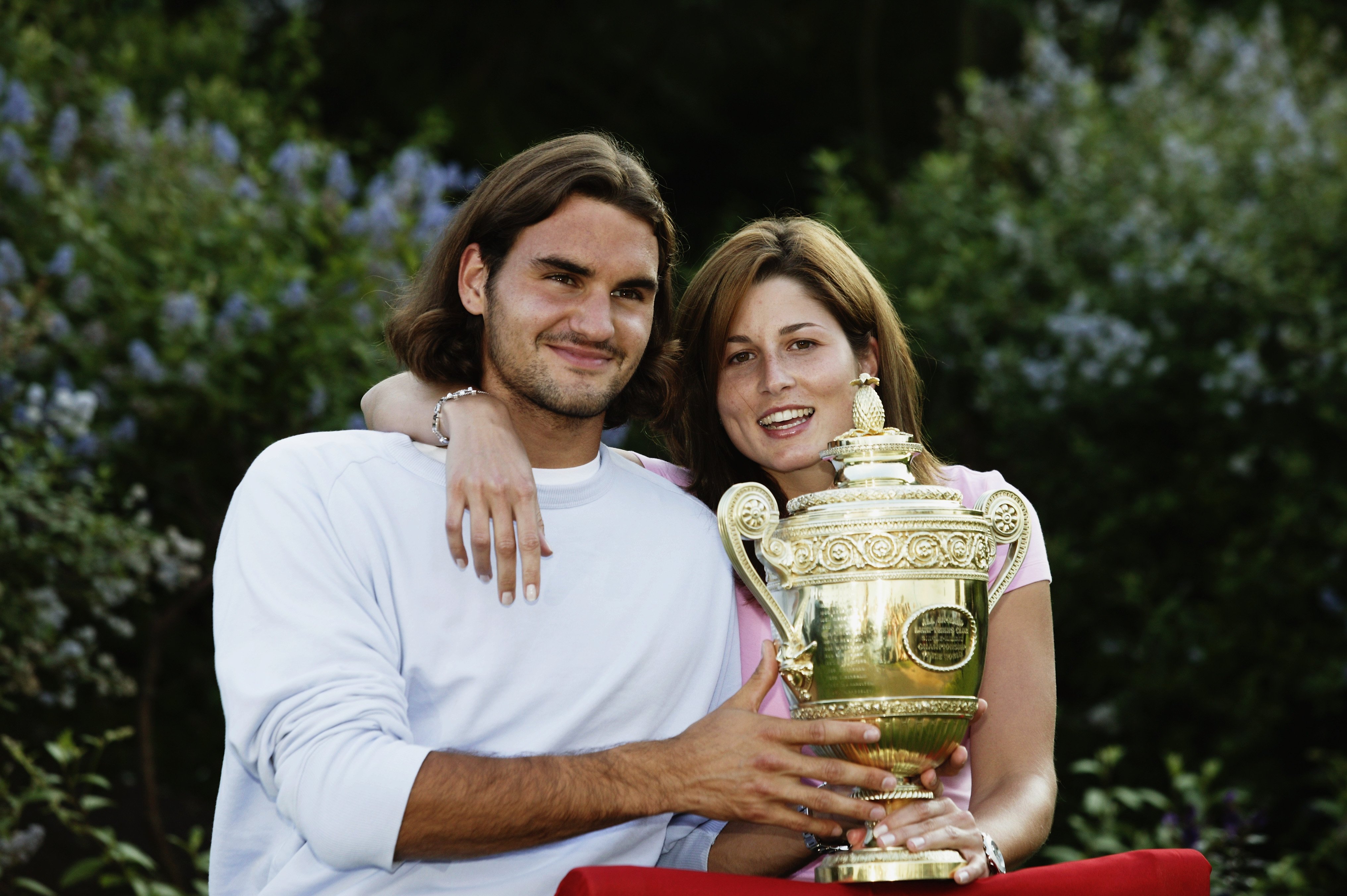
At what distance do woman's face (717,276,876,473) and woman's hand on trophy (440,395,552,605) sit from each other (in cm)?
59

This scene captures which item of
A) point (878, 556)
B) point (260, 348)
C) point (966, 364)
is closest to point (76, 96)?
point (260, 348)

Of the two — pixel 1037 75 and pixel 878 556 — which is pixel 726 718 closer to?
pixel 878 556

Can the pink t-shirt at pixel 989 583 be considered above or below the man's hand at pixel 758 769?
above

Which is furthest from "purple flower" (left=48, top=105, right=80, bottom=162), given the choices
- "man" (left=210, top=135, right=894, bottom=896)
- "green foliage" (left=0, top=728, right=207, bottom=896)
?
"man" (left=210, top=135, right=894, bottom=896)

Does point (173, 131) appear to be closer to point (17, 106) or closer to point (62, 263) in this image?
point (17, 106)

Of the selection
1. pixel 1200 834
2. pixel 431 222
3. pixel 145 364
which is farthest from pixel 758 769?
pixel 431 222

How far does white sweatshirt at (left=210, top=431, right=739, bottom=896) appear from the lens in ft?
6.95

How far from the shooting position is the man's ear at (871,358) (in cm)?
312

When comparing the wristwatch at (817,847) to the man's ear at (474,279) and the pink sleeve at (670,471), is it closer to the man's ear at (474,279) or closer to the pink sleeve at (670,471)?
the pink sleeve at (670,471)

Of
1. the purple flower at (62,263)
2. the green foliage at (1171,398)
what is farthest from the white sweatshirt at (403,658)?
the green foliage at (1171,398)

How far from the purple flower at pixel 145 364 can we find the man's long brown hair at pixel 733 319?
75.6 inches

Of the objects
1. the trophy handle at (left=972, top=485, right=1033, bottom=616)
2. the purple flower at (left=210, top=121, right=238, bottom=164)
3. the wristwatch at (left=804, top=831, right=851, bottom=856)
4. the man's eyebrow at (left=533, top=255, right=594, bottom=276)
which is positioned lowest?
the wristwatch at (left=804, top=831, right=851, bottom=856)

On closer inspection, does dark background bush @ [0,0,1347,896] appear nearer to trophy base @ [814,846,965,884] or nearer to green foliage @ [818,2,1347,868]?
green foliage @ [818,2,1347,868]

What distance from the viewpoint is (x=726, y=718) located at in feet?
6.97
